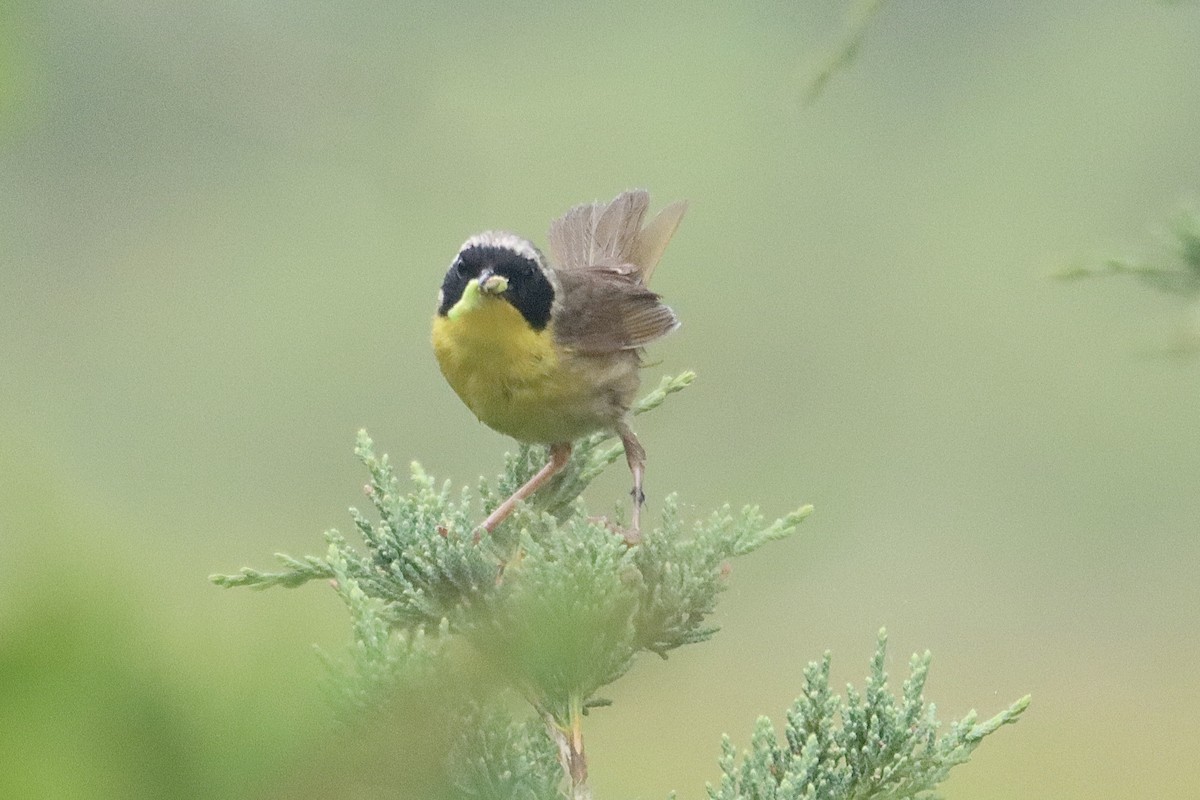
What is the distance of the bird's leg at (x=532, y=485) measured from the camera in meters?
0.98

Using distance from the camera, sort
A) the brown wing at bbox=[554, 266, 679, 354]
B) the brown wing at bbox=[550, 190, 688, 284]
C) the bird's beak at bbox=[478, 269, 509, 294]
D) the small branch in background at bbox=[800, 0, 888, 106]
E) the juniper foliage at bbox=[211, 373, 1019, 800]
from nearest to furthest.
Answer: the juniper foliage at bbox=[211, 373, 1019, 800]
the small branch in background at bbox=[800, 0, 888, 106]
the bird's beak at bbox=[478, 269, 509, 294]
the brown wing at bbox=[554, 266, 679, 354]
the brown wing at bbox=[550, 190, 688, 284]

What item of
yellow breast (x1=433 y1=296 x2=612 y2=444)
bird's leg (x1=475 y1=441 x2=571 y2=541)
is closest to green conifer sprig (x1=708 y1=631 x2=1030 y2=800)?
bird's leg (x1=475 y1=441 x2=571 y2=541)

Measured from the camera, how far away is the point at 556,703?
0.70 metres

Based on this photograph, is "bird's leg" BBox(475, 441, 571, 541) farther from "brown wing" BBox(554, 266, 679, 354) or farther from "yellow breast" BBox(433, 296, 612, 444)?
"brown wing" BBox(554, 266, 679, 354)

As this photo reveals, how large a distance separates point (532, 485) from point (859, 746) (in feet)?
1.34

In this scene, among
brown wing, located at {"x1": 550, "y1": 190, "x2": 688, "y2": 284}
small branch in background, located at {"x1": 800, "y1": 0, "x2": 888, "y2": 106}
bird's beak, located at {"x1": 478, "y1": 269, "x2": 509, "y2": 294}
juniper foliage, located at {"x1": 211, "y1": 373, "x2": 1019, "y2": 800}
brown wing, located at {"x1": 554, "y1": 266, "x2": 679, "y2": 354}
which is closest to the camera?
juniper foliage, located at {"x1": 211, "y1": 373, "x2": 1019, "y2": 800}

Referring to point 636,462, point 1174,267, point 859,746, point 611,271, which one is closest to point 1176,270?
point 1174,267

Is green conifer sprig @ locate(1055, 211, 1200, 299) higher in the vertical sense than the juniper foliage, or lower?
higher

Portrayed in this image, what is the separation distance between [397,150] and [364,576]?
0.43 meters

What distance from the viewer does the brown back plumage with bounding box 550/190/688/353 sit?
144 centimetres

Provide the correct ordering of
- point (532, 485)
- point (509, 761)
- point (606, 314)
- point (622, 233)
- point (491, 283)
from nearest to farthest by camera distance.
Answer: point (509, 761) < point (532, 485) < point (491, 283) < point (606, 314) < point (622, 233)

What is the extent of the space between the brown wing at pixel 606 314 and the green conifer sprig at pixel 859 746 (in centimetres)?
67

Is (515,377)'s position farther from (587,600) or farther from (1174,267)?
(587,600)

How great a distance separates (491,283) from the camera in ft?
4.32
